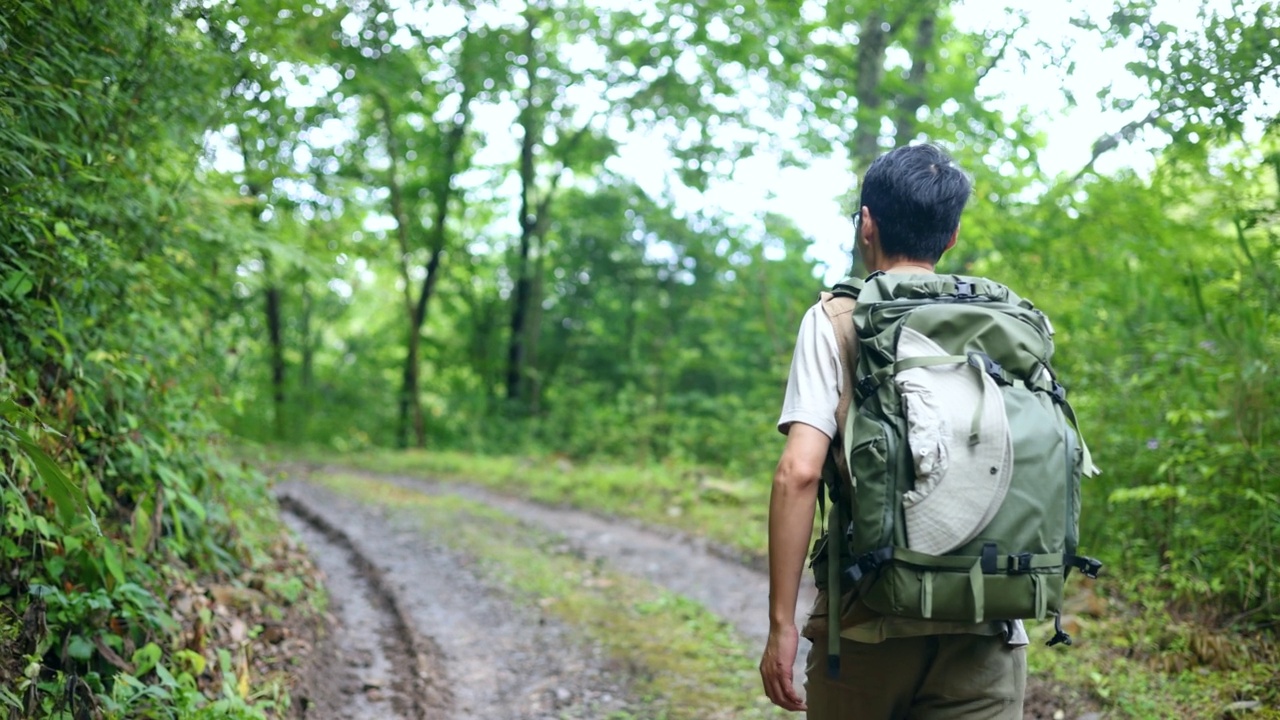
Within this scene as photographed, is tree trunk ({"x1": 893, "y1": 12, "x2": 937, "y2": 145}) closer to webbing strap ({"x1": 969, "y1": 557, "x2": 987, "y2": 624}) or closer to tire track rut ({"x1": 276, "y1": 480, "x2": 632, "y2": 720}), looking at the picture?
tire track rut ({"x1": 276, "y1": 480, "x2": 632, "y2": 720})

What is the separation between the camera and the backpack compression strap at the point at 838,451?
2012 millimetres

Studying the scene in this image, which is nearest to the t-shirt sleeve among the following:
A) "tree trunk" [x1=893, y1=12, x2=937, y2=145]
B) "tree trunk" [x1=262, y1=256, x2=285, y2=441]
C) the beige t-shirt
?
the beige t-shirt

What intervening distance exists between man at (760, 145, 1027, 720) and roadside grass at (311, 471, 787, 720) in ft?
9.04

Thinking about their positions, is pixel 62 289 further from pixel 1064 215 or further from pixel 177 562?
pixel 1064 215

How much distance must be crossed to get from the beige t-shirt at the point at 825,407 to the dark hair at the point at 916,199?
0.26 meters

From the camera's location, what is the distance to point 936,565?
1.85m

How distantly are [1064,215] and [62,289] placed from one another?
24.8ft

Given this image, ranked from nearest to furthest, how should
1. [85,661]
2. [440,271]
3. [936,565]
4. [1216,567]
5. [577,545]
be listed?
1. [936,565]
2. [85,661]
3. [1216,567]
4. [577,545]
5. [440,271]

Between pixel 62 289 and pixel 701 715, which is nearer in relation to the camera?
pixel 62 289

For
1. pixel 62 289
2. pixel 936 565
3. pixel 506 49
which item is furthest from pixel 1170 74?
pixel 506 49

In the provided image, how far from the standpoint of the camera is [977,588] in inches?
72.1

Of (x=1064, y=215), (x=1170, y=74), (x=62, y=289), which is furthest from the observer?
(x=1064, y=215)

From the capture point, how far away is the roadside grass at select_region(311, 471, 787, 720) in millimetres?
4879

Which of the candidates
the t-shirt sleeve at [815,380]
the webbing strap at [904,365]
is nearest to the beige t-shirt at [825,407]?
the t-shirt sleeve at [815,380]
